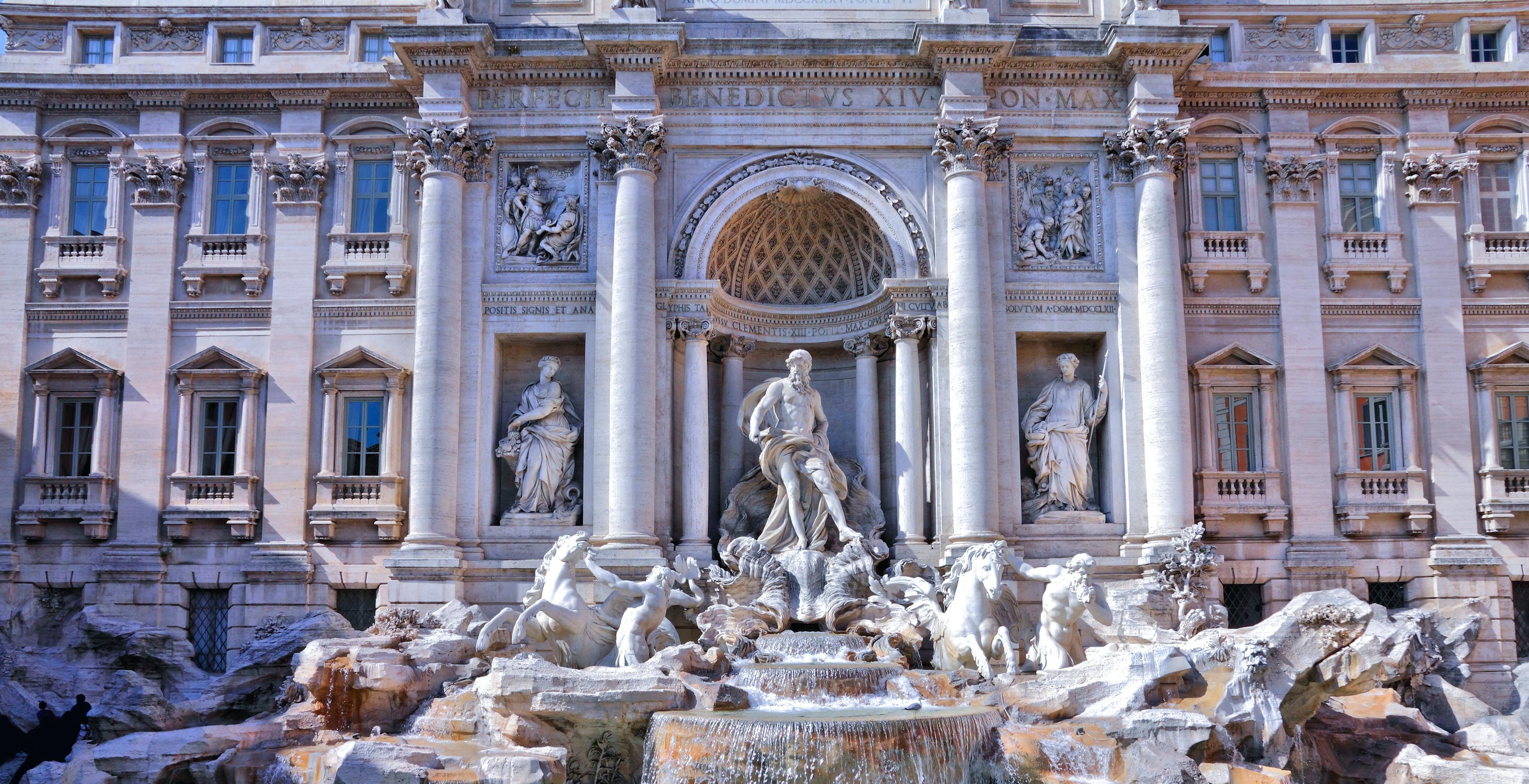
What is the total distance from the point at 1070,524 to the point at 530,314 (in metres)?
11.2

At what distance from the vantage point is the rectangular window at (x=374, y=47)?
84.3ft

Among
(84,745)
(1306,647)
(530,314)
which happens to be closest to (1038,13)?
(530,314)

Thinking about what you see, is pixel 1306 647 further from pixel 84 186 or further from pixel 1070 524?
pixel 84 186

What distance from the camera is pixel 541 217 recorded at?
80.2 ft

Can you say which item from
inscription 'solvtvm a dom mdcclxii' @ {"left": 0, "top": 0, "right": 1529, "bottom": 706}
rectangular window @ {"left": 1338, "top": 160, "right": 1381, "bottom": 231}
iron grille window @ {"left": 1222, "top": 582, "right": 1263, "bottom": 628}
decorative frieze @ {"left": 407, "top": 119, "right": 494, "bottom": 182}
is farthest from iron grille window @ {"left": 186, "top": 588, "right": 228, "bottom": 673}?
rectangular window @ {"left": 1338, "top": 160, "right": 1381, "bottom": 231}

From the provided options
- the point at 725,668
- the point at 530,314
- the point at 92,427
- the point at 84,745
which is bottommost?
the point at 84,745

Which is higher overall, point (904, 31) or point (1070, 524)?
point (904, 31)

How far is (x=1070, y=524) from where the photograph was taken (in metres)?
23.7

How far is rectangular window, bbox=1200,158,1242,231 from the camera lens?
2536cm

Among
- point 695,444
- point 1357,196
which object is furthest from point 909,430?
point 1357,196

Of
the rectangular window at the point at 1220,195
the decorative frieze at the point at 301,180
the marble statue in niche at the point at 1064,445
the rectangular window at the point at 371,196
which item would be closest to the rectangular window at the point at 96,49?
the decorative frieze at the point at 301,180

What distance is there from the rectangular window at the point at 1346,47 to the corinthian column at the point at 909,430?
10.5 metres

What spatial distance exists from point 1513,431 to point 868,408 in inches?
507

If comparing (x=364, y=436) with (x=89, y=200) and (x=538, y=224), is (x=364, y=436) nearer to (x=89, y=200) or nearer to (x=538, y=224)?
(x=538, y=224)
